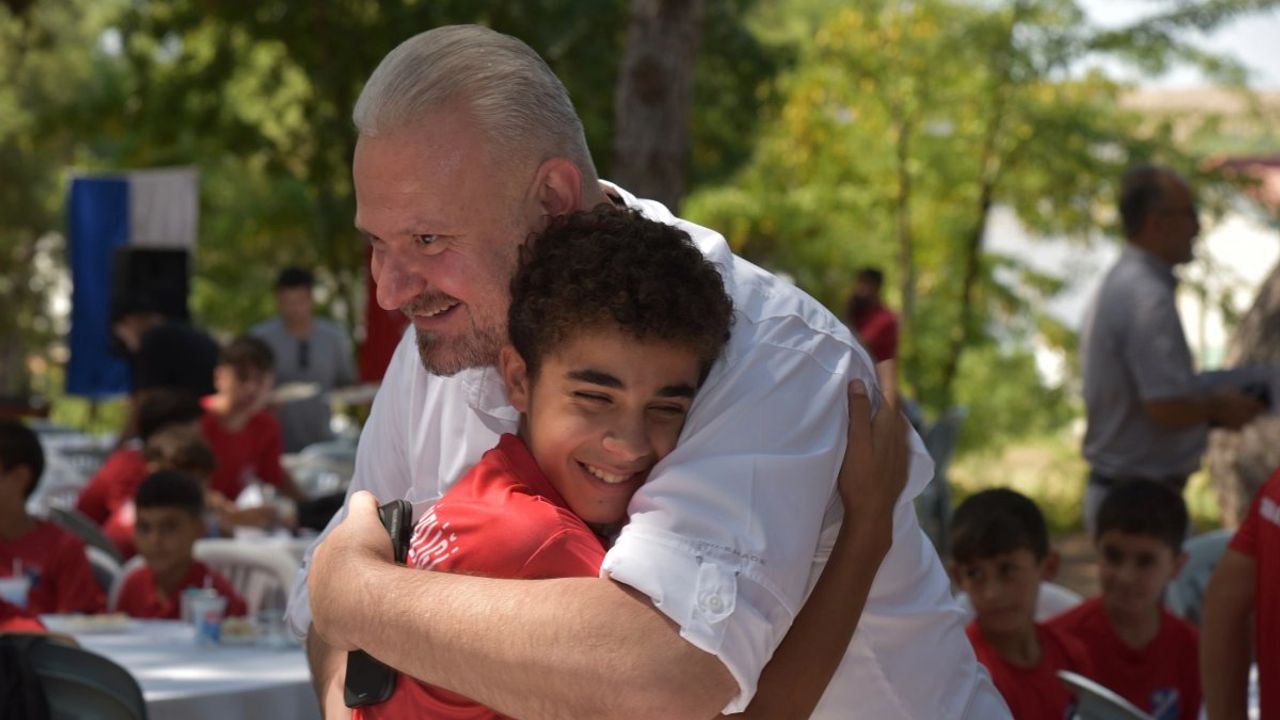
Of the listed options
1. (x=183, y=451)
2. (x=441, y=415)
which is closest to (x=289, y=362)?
(x=183, y=451)

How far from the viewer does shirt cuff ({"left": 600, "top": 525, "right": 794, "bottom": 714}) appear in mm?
1481

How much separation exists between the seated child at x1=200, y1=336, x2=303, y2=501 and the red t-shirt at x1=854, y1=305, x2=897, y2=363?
4853mm

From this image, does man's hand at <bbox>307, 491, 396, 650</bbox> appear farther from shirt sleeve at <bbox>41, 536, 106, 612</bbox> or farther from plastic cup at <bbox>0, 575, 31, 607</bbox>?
shirt sleeve at <bbox>41, 536, 106, 612</bbox>

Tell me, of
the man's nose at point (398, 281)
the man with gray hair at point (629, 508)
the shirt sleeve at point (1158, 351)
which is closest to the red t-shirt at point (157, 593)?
the shirt sleeve at point (1158, 351)

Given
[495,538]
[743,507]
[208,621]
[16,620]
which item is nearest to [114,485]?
[208,621]

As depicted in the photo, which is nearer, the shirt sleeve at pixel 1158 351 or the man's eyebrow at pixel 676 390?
the man's eyebrow at pixel 676 390

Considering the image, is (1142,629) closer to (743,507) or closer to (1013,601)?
(1013,601)

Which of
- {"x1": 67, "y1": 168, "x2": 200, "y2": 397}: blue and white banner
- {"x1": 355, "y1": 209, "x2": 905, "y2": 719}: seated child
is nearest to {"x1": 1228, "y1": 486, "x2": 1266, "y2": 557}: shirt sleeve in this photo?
{"x1": 355, "y1": 209, "x2": 905, "y2": 719}: seated child

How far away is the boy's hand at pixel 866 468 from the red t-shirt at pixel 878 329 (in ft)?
33.3

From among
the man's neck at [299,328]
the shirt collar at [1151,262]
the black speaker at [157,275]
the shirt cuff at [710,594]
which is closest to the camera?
the shirt cuff at [710,594]

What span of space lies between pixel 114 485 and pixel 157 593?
2002mm

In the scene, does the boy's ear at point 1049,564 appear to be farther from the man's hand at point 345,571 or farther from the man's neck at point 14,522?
the man's neck at point 14,522

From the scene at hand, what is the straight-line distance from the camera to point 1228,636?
297cm

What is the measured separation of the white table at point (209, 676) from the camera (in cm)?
420
